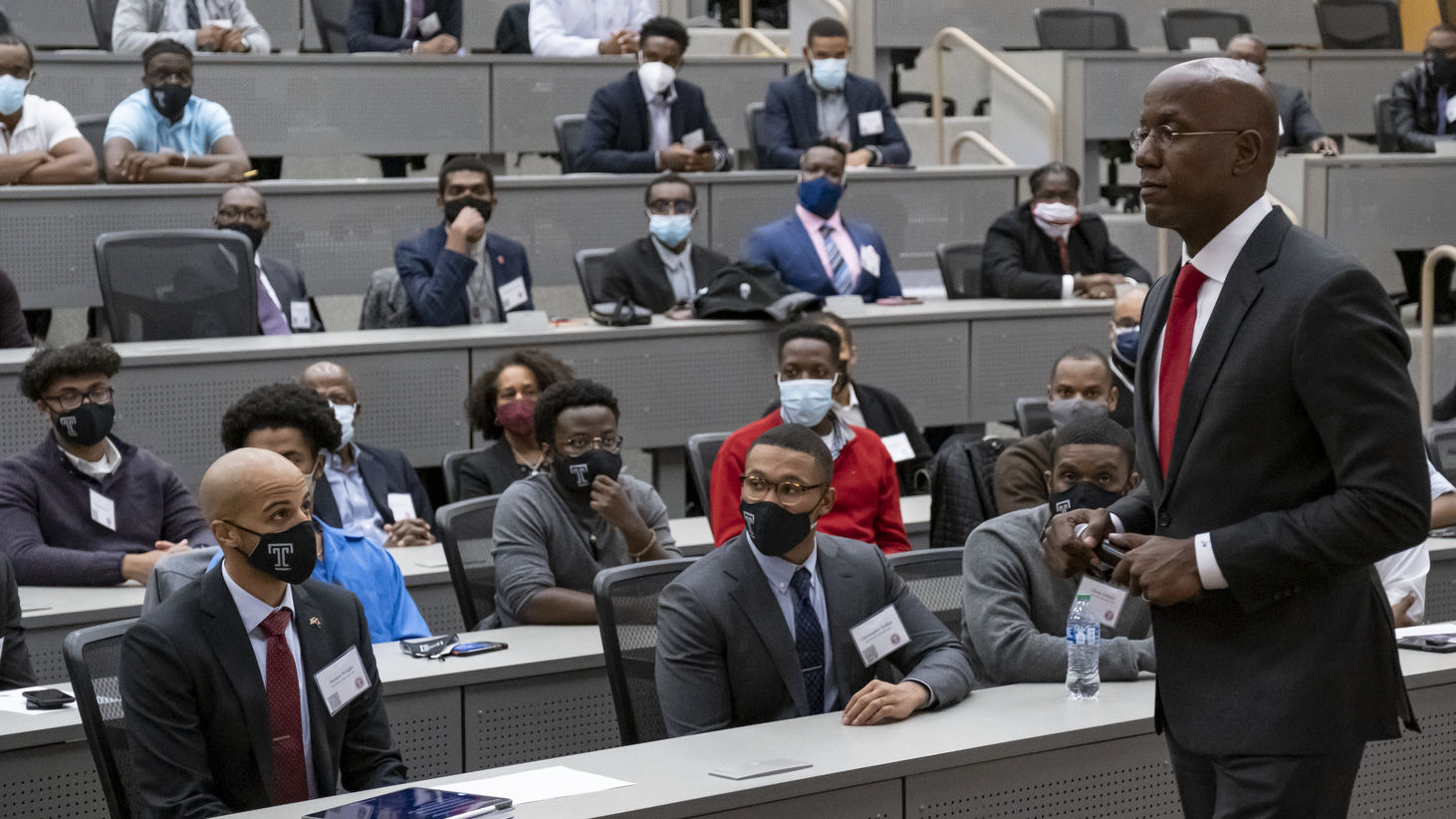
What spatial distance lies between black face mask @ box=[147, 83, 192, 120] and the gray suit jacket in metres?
4.66

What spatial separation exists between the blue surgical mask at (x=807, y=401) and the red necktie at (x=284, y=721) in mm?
2285

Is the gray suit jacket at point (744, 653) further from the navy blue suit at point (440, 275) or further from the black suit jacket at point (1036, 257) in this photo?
the black suit jacket at point (1036, 257)

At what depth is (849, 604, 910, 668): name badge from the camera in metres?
3.07

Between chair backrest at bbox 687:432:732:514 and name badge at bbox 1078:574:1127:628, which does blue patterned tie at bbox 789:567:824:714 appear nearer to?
name badge at bbox 1078:574:1127:628

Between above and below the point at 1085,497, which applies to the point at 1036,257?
above

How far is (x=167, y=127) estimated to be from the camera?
23.0ft

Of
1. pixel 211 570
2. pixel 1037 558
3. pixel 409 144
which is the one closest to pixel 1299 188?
pixel 409 144

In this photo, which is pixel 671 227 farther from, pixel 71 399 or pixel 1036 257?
pixel 71 399

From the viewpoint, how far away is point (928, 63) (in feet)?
38.1

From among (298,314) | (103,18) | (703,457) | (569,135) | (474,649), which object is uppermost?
(103,18)

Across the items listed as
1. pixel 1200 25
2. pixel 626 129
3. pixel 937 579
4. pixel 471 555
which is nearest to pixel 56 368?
pixel 471 555

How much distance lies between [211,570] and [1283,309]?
179 cm

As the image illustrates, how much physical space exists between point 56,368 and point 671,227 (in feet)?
9.31

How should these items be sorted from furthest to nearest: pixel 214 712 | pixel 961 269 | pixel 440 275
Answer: pixel 961 269 → pixel 440 275 → pixel 214 712
